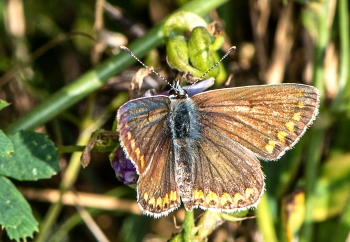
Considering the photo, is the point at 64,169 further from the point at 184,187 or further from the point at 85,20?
the point at 184,187

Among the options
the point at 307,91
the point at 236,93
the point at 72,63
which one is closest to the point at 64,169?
the point at 72,63

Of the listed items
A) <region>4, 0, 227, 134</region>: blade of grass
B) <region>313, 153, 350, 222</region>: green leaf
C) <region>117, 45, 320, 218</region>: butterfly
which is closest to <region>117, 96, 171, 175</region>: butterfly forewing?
<region>117, 45, 320, 218</region>: butterfly

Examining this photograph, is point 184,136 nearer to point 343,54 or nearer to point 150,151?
point 150,151

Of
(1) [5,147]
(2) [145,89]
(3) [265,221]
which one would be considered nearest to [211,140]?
(3) [265,221]

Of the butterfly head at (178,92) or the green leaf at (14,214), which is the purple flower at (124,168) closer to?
the butterfly head at (178,92)

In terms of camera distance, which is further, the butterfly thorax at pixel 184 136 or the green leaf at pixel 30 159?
the green leaf at pixel 30 159

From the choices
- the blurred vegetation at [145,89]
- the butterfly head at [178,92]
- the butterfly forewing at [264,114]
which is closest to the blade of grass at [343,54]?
the blurred vegetation at [145,89]

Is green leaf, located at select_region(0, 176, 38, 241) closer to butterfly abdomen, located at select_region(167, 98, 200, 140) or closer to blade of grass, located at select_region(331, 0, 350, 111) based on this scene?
butterfly abdomen, located at select_region(167, 98, 200, 140)
